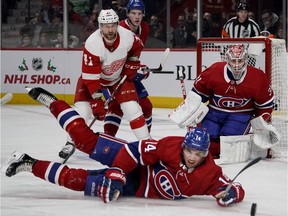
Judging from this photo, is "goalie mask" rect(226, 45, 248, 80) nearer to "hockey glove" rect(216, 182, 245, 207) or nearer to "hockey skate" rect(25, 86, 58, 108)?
"hockey skate" rect(25, 86, 58, 108)

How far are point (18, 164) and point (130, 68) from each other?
146cm

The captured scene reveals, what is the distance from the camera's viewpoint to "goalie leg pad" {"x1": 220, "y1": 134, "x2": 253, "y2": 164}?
5590mm

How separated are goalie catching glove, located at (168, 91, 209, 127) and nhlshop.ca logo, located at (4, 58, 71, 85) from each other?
438 cm

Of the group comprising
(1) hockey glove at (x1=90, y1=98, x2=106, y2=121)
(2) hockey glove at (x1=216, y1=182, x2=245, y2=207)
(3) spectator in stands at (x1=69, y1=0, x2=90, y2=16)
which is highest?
(3) spectator in stands at (x1=69, y1=0, x2=90, y2=16)

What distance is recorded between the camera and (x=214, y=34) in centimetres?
941

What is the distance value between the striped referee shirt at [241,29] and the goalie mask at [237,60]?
111 inches

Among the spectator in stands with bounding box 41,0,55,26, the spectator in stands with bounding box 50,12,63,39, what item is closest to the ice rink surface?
the spectator in stands with bounding box 50,12,63,39

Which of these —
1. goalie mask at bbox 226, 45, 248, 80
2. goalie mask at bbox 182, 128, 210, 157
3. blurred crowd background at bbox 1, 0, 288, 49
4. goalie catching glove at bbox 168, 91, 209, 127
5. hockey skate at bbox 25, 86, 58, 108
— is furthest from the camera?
blurred crowd background at bbox 1, 0, 288, 49

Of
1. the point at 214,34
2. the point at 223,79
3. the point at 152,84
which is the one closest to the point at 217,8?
the point at 214,34

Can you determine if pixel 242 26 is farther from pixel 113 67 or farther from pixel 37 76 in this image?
pixel 113 67

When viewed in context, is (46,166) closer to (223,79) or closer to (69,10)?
(223,79)

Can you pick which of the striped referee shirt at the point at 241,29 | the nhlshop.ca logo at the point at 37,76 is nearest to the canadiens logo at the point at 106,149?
the striped referee shirt at the point at 241,29

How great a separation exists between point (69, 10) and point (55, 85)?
88cm

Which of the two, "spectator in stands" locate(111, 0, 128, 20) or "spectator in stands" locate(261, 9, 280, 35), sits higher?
"spectator in stands" locate(111, 0, 128, 20)
